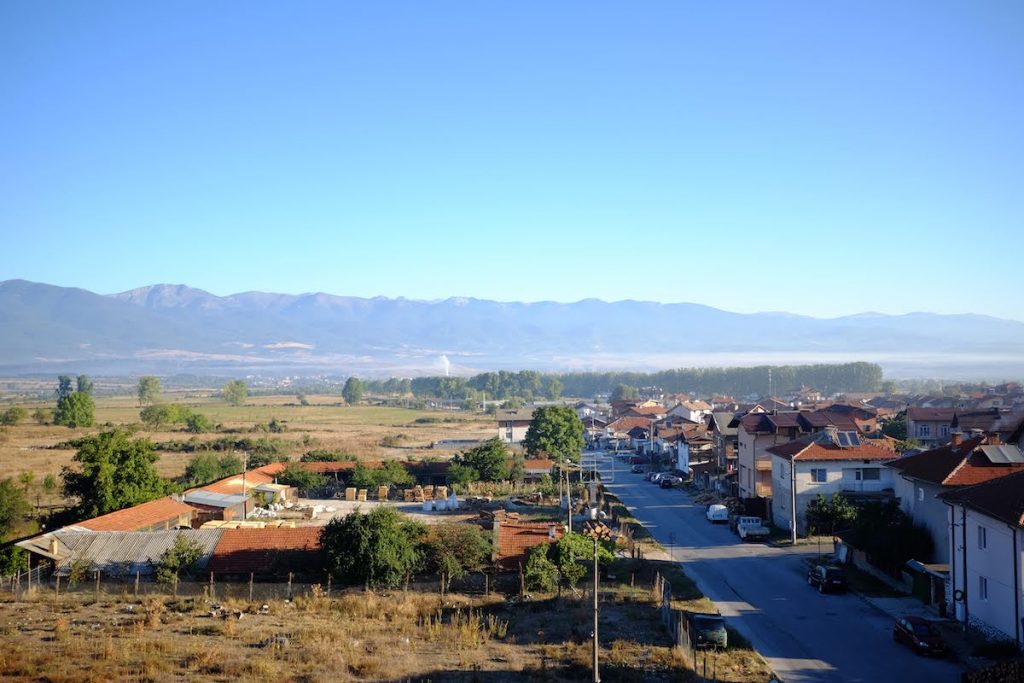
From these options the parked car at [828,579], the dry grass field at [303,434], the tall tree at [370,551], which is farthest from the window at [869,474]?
the dry grass field at [303,434]

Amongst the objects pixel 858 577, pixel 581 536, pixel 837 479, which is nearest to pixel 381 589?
pixel 581 536

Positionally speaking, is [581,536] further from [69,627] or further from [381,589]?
[69,627]

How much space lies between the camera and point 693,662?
62.5 feet

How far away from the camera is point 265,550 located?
26812mm

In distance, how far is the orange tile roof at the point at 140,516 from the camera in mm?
30594

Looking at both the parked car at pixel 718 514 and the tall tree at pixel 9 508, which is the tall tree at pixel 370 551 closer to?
the tall tree at pixel 9 508

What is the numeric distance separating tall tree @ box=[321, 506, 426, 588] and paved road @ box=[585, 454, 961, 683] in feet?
31.5

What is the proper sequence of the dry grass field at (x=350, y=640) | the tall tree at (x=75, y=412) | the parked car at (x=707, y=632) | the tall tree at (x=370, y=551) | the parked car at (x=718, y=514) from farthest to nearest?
the tall tree at (x=75, y=412)
the parked car at (x=718, y=514)
the tall tree at (x=370, y=551)
the parked car at (x=707, y=632)
the dry grass field at (x=350, y=640)

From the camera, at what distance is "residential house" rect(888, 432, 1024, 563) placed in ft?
85.5

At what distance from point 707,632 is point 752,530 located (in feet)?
51.7

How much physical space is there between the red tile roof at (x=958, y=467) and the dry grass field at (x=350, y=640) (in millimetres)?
8952

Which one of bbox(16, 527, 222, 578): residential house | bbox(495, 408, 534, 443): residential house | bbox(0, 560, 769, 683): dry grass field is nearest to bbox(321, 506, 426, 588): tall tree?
bbox(0, 560, 769, 683): dry grass field

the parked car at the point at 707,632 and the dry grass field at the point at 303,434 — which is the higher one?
the parked car at the point at 707,632

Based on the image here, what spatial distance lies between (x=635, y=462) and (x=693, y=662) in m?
50.9
